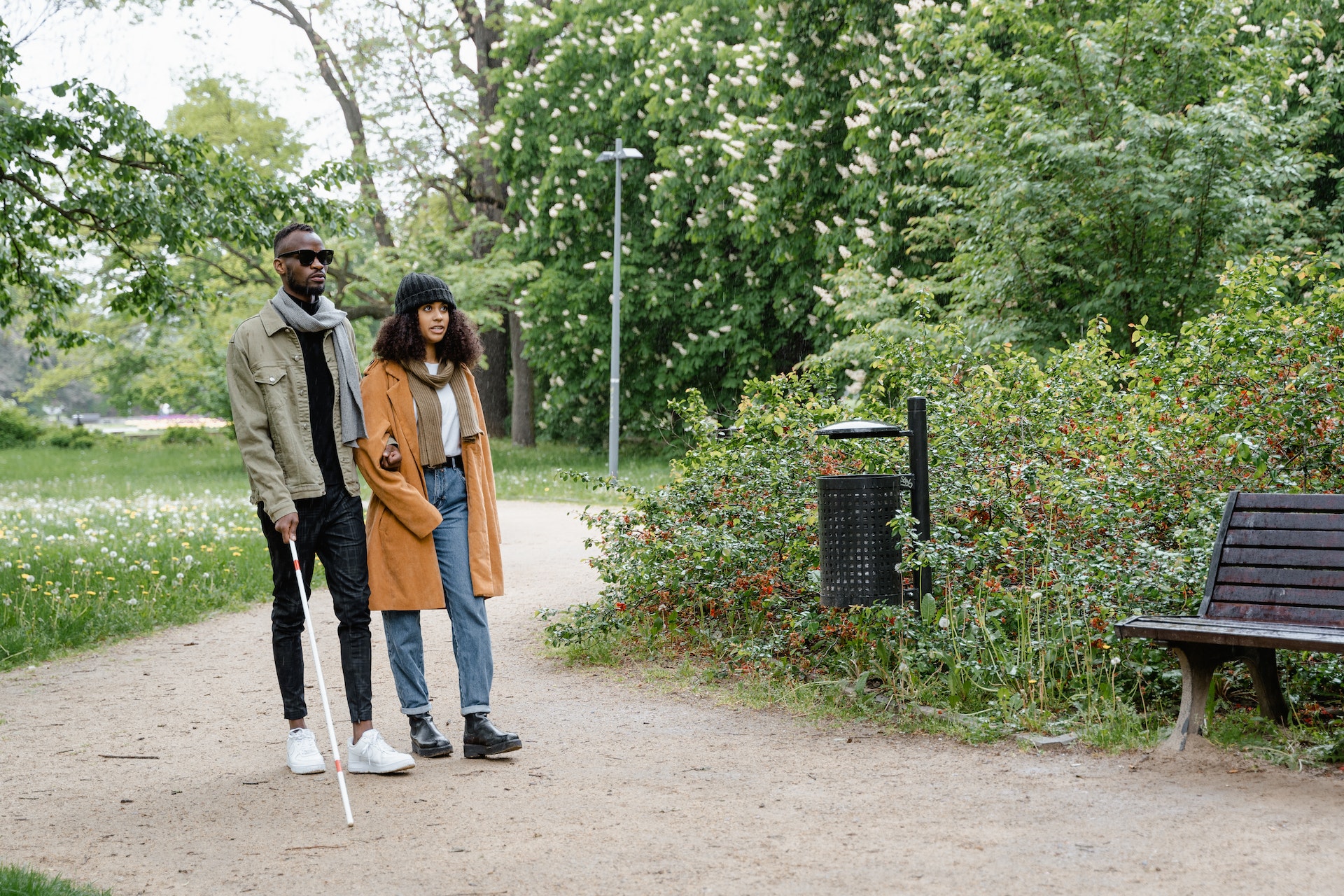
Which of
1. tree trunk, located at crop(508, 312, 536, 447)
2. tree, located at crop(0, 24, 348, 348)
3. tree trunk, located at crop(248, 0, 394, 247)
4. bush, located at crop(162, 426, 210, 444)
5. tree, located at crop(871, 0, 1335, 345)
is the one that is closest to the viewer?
tree, located at crop(0, 24, 348, 348)

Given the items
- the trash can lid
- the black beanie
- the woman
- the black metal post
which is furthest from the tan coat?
the black metal post

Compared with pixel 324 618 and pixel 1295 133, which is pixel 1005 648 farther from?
pixel 1295 133

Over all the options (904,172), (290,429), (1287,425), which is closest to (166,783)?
(290,429)

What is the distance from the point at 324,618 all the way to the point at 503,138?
64.1 feet

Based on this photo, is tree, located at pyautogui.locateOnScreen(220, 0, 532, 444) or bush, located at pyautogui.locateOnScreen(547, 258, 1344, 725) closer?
bush, located at pyautogui.locateOnScreen(547, 258, 1344, 725)

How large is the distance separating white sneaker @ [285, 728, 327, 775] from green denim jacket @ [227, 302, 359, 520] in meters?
0.89

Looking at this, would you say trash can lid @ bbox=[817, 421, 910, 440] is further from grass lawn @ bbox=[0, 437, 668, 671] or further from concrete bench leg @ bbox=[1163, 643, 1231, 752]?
grass lawn @ bbox=[0, 437, 668, 671]

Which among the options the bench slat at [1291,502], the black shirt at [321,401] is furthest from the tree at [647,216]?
the black shirt at [321,401]

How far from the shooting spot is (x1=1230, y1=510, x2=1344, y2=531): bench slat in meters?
4.72

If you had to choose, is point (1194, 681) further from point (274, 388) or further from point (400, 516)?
point (274, 388)

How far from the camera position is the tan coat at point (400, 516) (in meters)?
4.69

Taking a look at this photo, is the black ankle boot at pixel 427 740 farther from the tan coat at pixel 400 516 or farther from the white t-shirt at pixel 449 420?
the white t-shirt at pixel 449 420

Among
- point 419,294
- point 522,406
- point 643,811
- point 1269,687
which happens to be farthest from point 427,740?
point 522,406

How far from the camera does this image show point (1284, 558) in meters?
4.75
